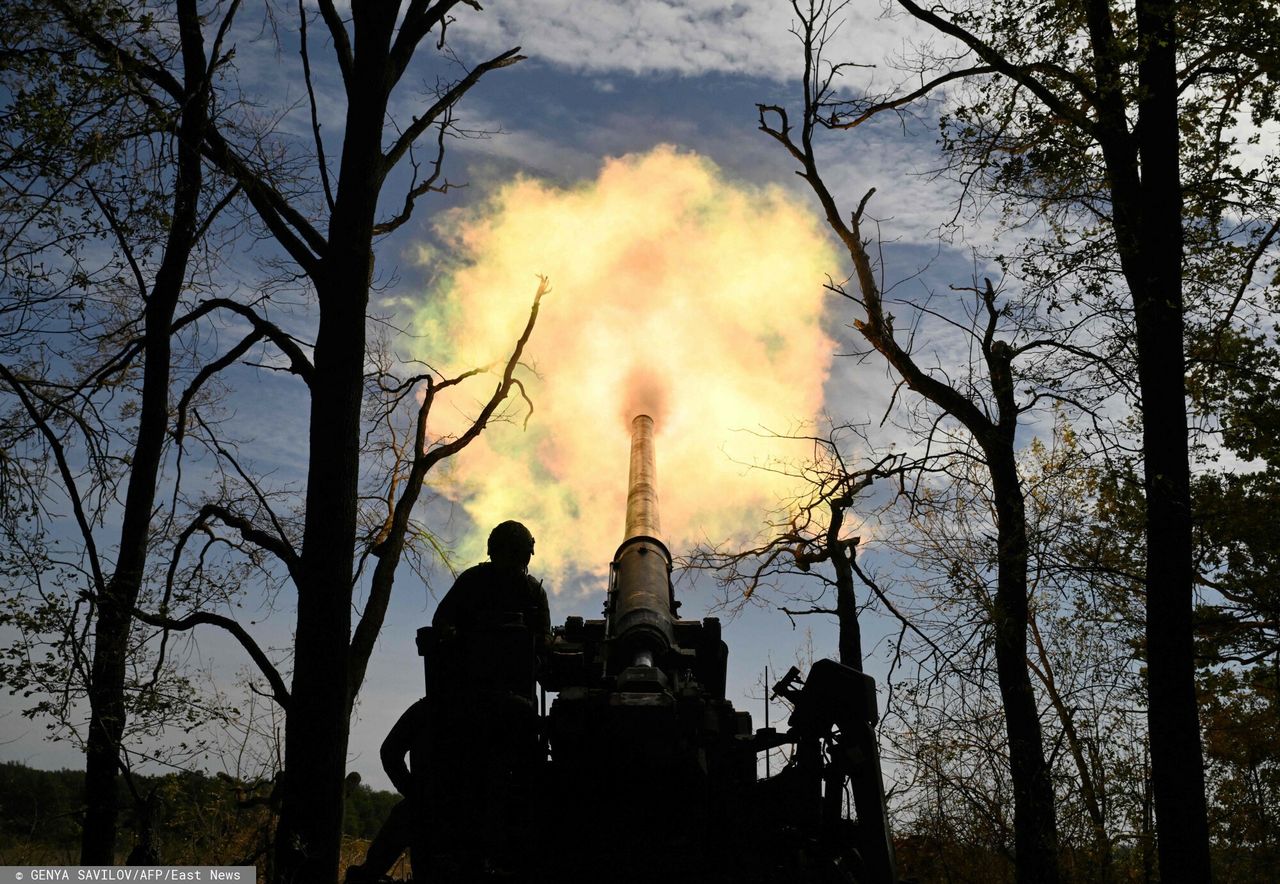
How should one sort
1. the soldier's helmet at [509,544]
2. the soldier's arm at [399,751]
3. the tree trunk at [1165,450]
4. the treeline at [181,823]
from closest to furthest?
the soldier's arm at [399,751] < the soldier's helmet at [509,544] < the tree trunk at [1165,450] < the treeline at [181,823]

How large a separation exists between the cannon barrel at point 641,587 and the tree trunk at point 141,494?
527 centimetres

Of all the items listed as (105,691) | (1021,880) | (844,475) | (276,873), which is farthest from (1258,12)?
(105,691)

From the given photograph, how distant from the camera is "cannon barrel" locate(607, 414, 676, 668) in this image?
8.43 metres

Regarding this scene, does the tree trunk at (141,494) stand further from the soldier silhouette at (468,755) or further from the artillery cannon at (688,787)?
the artillery cannon at (688,787)

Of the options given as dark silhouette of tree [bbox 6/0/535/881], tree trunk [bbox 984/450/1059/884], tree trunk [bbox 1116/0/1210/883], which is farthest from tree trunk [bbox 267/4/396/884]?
tree trunk [bbox 984/450/1059/884]

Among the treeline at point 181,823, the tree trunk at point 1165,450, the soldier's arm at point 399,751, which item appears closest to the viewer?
the soldier's arm at point 399,751

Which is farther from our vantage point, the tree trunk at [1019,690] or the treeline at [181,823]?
the tree trunk at [1019,690]

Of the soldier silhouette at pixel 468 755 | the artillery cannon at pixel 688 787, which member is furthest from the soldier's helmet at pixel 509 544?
the artillery cannon at pixel 688 787

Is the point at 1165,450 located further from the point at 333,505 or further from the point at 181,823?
the point at 181,823

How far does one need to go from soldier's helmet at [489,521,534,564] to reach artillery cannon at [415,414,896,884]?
92 cm

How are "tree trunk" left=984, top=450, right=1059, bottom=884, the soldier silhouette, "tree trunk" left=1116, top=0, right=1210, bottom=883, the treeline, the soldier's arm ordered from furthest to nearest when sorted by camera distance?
"tree trunk" left=984, top=450, right=1059, bottom=884 → the treeline → "tree trunk" left=1116, top=0, right=1210, bottom=883 → the soldier's arm → the soldier silhouette

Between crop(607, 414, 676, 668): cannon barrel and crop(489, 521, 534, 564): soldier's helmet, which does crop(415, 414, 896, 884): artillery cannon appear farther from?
crop(489, 521, 534, 564): soldier's helmet

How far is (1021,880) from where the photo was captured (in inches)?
429

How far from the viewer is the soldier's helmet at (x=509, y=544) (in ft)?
26.8
